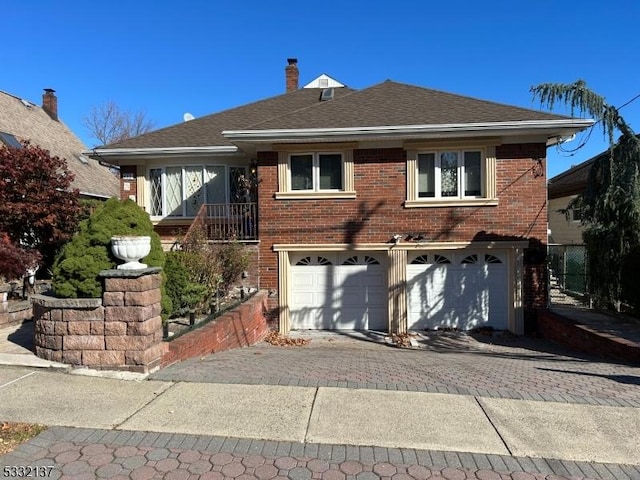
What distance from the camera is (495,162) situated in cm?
1047

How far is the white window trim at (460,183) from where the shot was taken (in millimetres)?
10477

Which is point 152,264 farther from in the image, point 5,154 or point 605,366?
point 605,366

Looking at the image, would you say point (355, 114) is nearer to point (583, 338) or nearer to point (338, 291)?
point (338, 291)

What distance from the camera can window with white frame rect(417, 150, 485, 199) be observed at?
1066 cm

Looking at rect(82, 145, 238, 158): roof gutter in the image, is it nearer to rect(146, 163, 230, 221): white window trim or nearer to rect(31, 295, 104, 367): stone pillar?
rect(146, 163, 230, 221): white window trim

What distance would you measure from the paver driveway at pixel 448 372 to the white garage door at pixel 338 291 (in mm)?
2408

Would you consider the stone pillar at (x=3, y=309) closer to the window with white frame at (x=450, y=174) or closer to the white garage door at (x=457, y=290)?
the white garage door at (x=457, y=290)

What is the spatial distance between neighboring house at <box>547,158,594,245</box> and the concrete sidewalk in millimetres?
13977

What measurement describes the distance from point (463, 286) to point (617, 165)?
162 inches

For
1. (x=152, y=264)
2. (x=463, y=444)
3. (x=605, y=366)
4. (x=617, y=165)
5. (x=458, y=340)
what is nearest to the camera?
(x=463, y=444)

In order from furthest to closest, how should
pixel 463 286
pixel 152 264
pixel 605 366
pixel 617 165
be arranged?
pixel 463 286, pixel 617 165, pixel 605 366, pixel 152 264

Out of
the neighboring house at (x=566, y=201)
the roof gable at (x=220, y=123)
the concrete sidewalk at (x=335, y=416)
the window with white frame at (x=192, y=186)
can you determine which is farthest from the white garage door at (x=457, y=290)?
the neighboring house at (x=566, y=201)

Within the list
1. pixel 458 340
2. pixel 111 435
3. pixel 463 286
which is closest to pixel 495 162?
pixel 463 286

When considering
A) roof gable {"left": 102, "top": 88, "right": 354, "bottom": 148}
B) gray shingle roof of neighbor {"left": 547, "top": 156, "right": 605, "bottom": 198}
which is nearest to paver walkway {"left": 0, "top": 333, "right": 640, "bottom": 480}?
roof gable {"left": 102, "top": 88, "right": 354, "bottom": 148}
